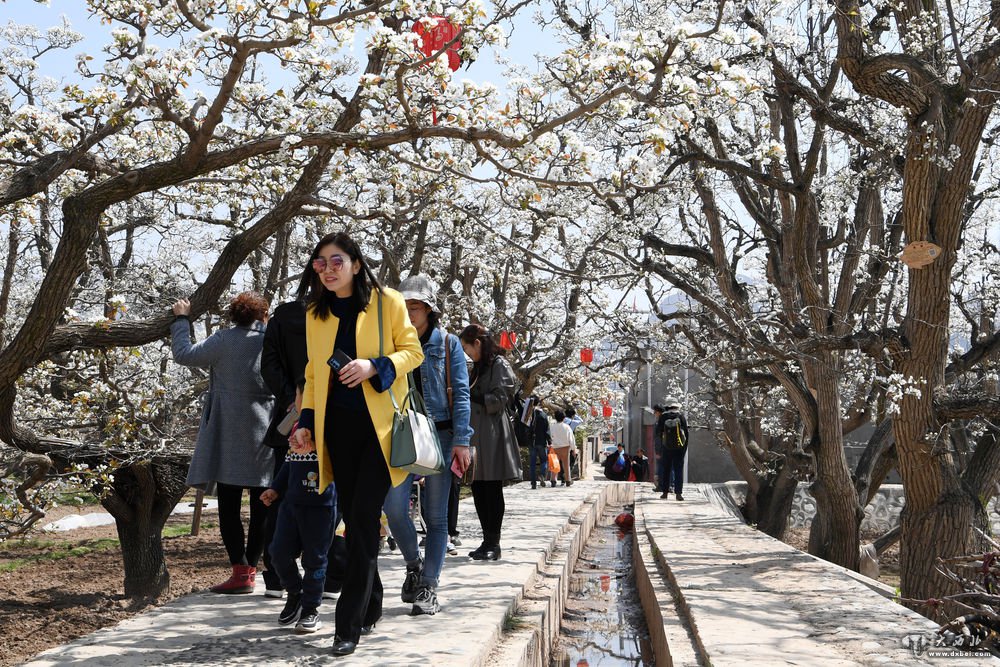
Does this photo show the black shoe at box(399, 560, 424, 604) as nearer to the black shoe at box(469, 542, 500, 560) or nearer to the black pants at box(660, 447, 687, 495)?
the black shoe at box(469, 542, 500, 560)

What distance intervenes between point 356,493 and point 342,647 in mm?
638

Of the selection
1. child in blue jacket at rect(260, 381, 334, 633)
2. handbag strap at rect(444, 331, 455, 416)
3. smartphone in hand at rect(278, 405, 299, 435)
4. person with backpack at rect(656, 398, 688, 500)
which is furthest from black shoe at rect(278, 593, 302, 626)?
person with backpack at rect(656, 398, 688, 500)

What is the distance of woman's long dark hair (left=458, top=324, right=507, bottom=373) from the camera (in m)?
6.52

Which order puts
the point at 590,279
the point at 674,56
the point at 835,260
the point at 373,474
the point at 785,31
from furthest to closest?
the point at 835,260 → the point at 785,31 → the point at 590,279 → the point at 674,56 → the point at 373,474

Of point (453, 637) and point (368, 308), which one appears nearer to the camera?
point (368, 308)

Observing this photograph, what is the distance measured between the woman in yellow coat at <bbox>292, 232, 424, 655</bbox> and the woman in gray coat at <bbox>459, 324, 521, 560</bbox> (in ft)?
8.41

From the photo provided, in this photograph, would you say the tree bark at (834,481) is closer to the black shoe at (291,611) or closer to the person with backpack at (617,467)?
the black shoe at (291,611)

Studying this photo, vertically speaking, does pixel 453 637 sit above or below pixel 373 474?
below

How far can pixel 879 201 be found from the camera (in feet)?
39.7

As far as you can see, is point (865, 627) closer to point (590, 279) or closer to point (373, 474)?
point (373, 474)

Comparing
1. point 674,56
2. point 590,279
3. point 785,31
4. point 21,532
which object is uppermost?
point 785,31

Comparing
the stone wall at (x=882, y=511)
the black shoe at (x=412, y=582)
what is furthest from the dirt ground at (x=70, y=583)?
the stone wall at (x=882, y=511)

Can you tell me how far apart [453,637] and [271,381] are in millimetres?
1487

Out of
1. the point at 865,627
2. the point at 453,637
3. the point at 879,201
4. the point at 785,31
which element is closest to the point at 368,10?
the point at 453,637
